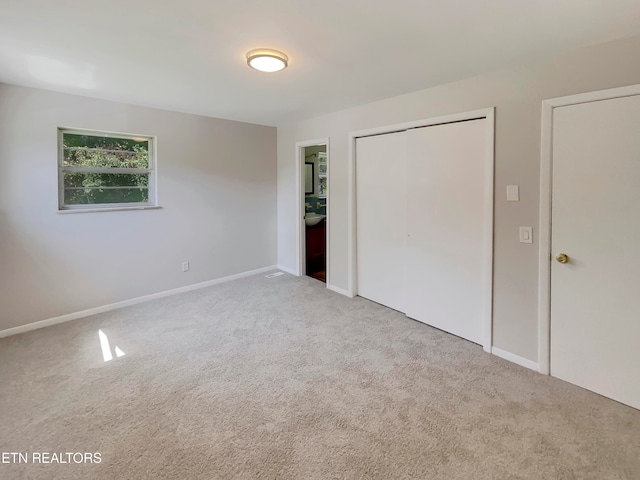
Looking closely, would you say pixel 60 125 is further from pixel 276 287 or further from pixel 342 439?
pixel 342 439

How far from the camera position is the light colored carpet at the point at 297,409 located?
162cm

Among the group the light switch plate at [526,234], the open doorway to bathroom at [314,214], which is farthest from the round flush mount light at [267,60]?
the light switch plate at [526,234]

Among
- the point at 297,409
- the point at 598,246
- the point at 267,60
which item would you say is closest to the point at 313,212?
the point at 267,60

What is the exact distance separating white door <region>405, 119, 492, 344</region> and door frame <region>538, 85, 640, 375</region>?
385mm

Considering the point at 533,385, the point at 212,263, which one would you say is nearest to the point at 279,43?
the point at 533,385

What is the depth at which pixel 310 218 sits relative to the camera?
16.7ft

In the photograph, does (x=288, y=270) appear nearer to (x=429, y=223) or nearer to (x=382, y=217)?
(x=382, y=217)

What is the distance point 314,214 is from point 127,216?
9.11 feet

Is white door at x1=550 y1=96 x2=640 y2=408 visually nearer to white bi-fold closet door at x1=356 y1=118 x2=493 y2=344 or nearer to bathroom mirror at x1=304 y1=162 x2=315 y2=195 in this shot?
white bi-fold closet door at x1=356 y1=118 x2=493 y2=344

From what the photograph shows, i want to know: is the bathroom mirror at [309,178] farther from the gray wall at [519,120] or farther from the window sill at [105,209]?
the gray wall at [519,120]

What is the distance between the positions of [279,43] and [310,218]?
10.3 ft

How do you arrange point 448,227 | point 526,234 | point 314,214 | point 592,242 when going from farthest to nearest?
point 314,214
point 448,227
point 526,234
point 592,242

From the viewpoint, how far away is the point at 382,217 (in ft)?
12.1

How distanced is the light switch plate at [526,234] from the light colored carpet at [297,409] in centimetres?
99
